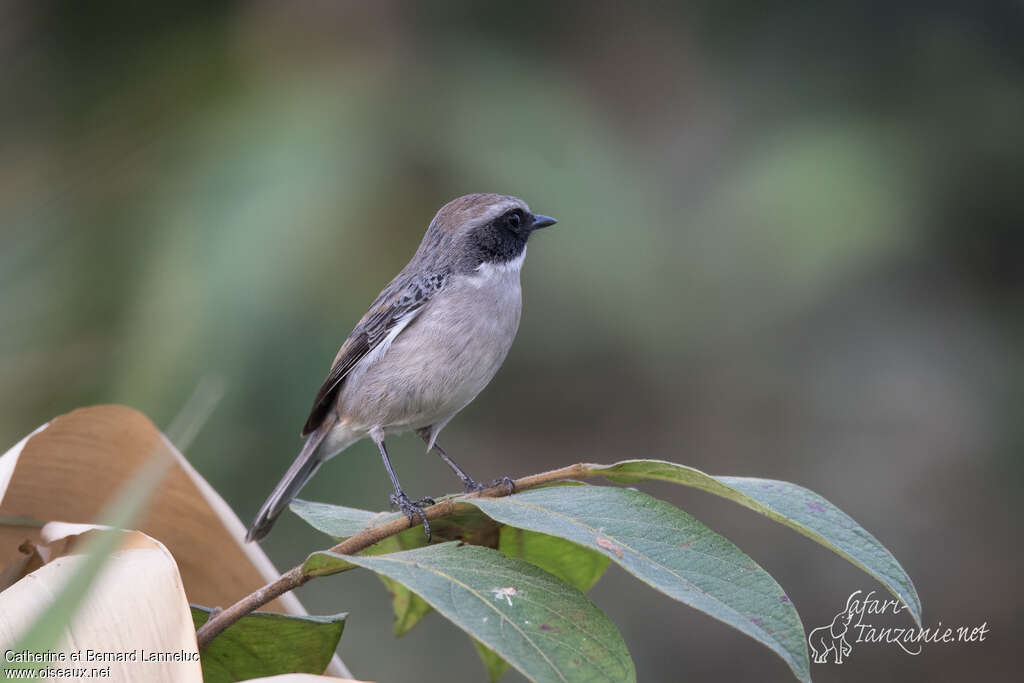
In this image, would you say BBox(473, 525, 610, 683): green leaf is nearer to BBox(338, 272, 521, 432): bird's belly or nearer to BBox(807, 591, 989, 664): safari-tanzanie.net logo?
BBox(338, 272, 521, 432): bird's belly

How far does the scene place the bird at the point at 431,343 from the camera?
2.78 m

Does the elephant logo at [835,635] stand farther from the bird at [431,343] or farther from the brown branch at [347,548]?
the brown branch at [347,548]

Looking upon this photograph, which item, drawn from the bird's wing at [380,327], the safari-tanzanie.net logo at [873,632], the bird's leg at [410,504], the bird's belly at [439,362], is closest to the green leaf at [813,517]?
the bird's leg at [410,504]

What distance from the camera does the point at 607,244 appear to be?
4.13 meters

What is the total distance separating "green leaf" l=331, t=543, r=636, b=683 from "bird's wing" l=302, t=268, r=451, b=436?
1.88m

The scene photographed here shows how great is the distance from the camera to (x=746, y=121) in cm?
430

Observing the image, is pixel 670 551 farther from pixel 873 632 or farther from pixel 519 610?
pixel 873 632

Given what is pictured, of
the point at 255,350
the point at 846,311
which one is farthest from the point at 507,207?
the point at 846,311

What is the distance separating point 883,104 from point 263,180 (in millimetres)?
2590

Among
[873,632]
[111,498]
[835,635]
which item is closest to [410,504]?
[111,498]

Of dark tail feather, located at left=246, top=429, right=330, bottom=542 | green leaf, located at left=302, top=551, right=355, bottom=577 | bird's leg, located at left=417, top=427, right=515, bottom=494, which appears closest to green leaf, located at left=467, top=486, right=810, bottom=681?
green leaf, located at left=302, top=551, right=355, bottom=577

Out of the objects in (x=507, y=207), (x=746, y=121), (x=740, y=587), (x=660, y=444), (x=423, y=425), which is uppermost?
(x=746, y=121)

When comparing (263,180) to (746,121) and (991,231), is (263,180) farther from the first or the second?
(991,231)

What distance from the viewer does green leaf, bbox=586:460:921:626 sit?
1.18m
